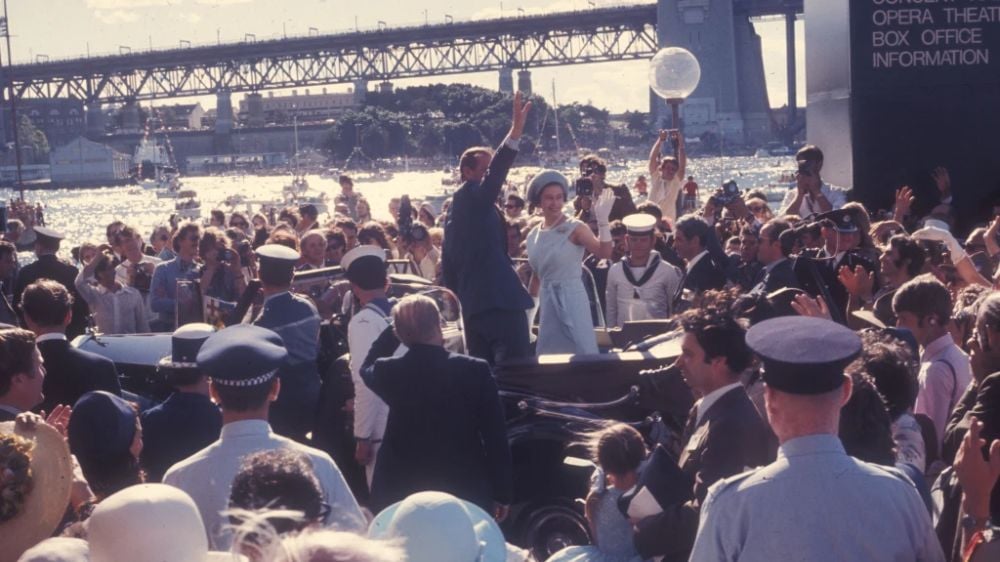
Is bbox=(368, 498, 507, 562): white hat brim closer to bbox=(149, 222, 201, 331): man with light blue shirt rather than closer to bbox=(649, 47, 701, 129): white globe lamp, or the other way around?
bbox=(149, 222, 201, 331): man with light blue shirt

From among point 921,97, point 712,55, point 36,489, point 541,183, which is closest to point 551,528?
point 541,183

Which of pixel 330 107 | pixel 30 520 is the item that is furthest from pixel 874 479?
pixel 330 107

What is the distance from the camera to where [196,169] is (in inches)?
6166

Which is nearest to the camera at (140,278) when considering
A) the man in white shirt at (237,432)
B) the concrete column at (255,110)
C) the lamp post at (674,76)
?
the lamp post at (674,76)

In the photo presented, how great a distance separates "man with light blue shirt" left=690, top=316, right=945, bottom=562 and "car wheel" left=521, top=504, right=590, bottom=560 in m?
3.08

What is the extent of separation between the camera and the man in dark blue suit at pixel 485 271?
7.12m

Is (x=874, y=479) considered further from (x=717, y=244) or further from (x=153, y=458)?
(x=717, y=244)

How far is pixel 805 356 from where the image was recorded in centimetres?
319

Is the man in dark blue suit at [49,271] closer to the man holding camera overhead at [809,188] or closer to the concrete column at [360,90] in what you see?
the man holding camera overhead at [809,188]

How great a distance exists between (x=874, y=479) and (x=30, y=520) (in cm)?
203

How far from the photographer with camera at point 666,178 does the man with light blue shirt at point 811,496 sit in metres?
8.43

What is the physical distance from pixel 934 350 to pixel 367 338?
2.45 meters

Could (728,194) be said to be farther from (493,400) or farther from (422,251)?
(493,400)

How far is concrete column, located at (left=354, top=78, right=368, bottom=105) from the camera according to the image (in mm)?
143875
